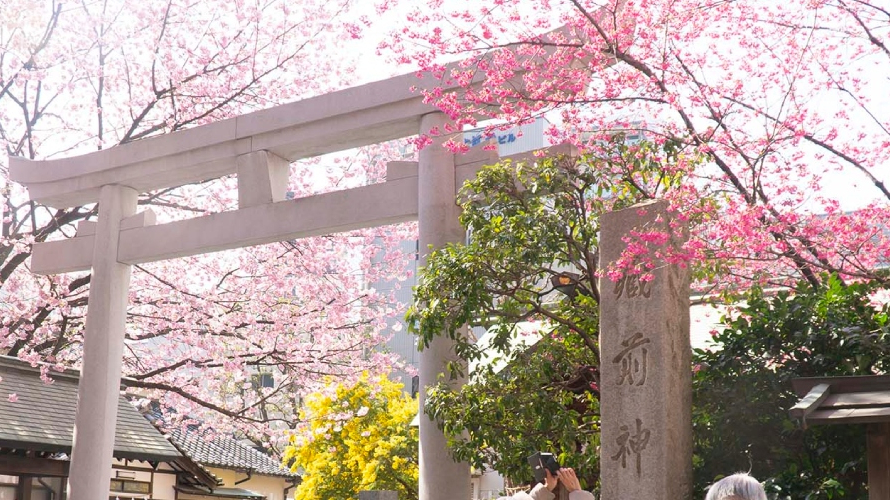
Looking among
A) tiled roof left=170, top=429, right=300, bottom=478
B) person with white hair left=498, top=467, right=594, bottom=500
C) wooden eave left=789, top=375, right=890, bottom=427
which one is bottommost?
person with white hair left=498, top=467, right=594, bottom=500

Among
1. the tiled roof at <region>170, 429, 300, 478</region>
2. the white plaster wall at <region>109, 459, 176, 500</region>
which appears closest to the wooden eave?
the white plaster wall at <region>109, 459, 176, 500</region>

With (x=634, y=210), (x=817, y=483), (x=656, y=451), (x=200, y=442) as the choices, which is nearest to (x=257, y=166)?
(x=634, y=210)

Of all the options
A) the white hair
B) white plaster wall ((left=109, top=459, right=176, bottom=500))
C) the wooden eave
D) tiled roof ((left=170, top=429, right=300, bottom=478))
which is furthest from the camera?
tiled roof ((left=170, top=429, right=300, bottom=478))

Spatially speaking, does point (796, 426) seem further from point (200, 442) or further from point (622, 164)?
point (200, 442)

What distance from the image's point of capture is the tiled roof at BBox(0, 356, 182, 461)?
408 inches

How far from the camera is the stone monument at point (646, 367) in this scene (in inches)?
190

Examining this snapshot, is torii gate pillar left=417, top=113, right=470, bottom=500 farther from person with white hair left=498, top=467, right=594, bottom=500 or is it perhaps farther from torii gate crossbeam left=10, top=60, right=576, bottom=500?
person with white hair left=498, top=467, right=594, bottom=500

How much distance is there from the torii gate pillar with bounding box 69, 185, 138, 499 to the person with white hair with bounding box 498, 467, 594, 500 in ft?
16.2

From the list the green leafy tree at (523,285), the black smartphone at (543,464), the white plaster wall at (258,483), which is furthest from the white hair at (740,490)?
the white plaster wall at (258,483)

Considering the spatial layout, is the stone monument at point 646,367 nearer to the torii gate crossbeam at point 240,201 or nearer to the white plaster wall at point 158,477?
the torii gate crossbeam at point 240,201

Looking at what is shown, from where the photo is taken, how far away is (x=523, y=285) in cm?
620

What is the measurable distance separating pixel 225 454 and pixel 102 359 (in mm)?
12593

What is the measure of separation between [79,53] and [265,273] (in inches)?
135

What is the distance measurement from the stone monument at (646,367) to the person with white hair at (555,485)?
0.41 metres
